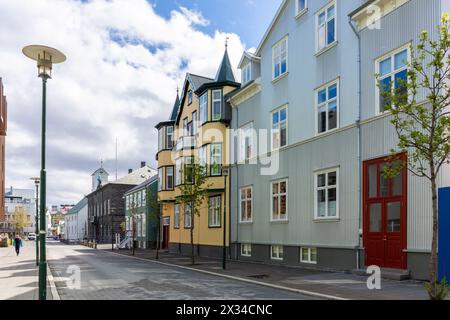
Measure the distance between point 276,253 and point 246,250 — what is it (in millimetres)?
3611

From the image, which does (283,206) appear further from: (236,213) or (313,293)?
(313,293)

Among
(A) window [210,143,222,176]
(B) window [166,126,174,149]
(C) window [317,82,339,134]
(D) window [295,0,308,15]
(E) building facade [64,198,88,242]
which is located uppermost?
(D) window [295,0,308,15]

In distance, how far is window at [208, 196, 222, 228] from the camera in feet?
101

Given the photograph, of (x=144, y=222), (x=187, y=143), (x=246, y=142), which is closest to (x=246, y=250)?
(x=246, y=142)

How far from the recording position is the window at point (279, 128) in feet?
77.2

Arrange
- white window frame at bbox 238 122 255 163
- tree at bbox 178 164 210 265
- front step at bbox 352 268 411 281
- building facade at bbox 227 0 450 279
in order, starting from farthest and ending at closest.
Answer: white window frame at bbox 238 122 255 163 < tree at bbox 178 164 210 265 < building facade at bbox 227 0 450 279 < front step at bbox 352 268 411 281

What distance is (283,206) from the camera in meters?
23.3

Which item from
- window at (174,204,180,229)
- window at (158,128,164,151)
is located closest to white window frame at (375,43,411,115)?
window at (174,204,180,229)

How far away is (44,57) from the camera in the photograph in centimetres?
995

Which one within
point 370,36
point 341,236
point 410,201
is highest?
point 370,36

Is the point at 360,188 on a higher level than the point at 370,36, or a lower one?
lower

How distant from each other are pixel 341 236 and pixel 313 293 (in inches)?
242

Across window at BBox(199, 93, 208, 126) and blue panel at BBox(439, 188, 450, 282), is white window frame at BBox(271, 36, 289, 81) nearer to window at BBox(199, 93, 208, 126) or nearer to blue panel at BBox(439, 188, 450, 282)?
window at BBox(199, 93, 208, 126)
